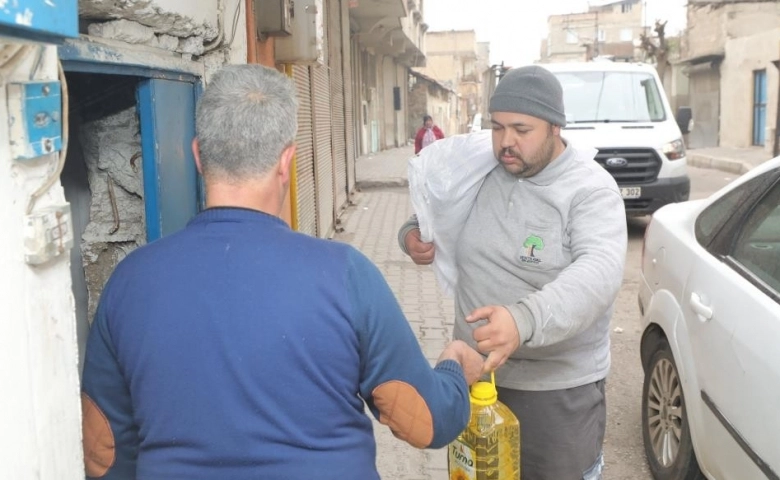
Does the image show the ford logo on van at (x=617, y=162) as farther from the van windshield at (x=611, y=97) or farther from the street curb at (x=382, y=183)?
the street curb at (x=382, y=183)

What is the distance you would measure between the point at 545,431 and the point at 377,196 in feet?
40.0

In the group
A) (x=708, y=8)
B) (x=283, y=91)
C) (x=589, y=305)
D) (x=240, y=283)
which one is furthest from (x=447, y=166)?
(x=708, y=8)

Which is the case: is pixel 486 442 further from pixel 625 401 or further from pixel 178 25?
pixel 625 401

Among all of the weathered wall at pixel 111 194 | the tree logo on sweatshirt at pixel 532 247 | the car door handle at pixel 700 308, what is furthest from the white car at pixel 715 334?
the weathered wall at pixel 111 194

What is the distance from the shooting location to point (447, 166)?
108 inches

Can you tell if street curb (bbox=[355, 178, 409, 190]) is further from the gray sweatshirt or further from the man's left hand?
the man's left hand

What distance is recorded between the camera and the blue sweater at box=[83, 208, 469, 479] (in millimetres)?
1418

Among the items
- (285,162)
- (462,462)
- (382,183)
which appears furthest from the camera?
(382,183)

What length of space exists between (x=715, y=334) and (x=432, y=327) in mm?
3516

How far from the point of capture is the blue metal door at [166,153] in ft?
9.18

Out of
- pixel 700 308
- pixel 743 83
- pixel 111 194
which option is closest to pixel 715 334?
pixel 700 308

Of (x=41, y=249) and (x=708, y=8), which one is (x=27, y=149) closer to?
(x=41, y=249)

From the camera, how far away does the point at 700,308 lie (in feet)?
9.76

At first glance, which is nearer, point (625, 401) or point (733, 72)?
point (625, 401)
